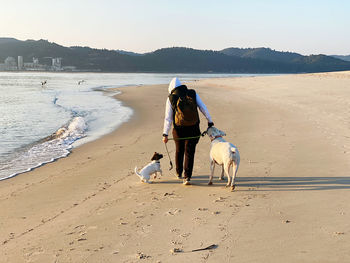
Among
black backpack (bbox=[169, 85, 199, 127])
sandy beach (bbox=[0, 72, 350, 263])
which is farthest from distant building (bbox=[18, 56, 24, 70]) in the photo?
black backpack (bbox=[169, 85, 199, 127])

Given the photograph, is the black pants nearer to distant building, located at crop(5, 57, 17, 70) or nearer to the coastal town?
the coastal town

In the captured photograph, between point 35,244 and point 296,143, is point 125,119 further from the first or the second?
point 35,244

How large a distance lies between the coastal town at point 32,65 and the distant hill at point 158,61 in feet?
8.84

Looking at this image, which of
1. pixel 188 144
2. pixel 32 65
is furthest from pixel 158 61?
pixel 188 144

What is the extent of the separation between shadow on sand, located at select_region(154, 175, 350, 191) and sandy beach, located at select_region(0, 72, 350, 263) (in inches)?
0.6

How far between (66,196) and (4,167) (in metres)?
3.23

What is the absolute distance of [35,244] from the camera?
3861 mm

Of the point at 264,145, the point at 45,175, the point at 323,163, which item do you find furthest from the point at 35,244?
the point at 264,145

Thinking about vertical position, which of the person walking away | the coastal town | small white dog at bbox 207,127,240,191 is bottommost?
small white dog at bbox 207,127,240,191

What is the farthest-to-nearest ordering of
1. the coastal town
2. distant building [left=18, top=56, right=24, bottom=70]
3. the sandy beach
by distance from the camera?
distant building [left=18, top=56, right=24, bottom=70] < the coastal town < the sandy beach

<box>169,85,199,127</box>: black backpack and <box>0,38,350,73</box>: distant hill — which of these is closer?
<box>169,85,199,127</box>: black backpack

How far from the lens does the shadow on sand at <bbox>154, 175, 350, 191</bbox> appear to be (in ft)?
18.2

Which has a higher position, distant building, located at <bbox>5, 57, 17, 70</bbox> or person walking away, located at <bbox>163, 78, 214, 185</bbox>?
distant building, located at <bbox>5, 57, 17, 70</bbox>

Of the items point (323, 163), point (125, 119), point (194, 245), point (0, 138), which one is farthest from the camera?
point (125, 119)
